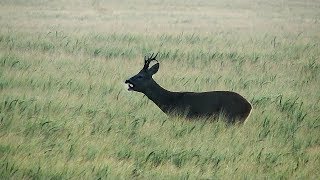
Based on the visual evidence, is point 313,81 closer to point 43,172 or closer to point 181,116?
point 181,116

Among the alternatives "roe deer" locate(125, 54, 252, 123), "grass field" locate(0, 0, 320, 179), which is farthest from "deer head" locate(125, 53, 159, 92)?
"grass field" locate(0, 0, 320, 179)

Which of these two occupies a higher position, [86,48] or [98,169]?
[98,169]

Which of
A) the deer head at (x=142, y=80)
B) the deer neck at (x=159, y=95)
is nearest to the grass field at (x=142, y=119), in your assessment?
the deer neck at (x=159, y=95)

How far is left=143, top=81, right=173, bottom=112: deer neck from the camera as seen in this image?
385 inches

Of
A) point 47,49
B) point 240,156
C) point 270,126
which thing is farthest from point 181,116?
point 47,49

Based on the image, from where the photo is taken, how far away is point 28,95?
1077 centimetres

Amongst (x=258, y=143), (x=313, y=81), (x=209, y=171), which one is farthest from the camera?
(x=313, y=81)

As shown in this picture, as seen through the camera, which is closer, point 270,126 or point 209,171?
point 209,171

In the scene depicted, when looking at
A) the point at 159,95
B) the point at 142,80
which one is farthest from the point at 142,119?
the point at 142,80

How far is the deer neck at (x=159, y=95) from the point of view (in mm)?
9781

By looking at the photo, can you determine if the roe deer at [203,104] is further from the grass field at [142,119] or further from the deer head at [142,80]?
the grass field at [142,119]

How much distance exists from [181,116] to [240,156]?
2.19 m

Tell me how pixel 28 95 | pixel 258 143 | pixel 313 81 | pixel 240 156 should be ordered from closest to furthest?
pixel 240 156 < pixel 258 143 < pixel 28 95 < pixel 313 81

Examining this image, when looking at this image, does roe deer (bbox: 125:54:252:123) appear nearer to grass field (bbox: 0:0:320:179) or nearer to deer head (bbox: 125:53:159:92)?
deer head (bbox: 125:53:159:92)
